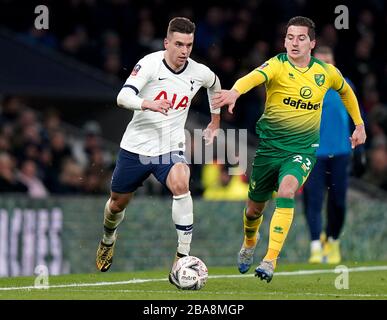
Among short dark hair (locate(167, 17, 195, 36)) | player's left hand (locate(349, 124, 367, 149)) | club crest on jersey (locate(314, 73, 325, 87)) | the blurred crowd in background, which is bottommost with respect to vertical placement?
player's left hand (locate(349, 124, 367, 149))

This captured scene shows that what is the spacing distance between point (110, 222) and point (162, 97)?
1673 mm

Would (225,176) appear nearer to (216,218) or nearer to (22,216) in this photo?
(216,218)

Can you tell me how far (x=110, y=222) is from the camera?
521 inches

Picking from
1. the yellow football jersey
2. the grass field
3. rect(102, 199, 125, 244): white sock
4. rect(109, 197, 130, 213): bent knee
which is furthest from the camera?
rect(102, 199, 125, 244): white sock

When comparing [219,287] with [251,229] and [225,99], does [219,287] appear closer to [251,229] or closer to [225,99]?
[251,229]

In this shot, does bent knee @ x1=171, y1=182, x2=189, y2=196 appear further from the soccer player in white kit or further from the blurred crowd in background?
the blurred crowd in background

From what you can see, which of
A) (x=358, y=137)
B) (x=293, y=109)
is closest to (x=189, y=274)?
(x=293, y=109)

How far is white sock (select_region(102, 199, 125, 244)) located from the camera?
13141 mm

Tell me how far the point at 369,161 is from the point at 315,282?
9.20m

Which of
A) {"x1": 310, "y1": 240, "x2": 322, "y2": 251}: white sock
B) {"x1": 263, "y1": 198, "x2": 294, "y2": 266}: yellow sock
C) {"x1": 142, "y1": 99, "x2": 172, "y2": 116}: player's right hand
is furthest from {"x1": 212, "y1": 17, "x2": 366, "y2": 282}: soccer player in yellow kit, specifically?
{"x1": 310, "y1": 240, "x2": 322, "y2": 251}: white sock

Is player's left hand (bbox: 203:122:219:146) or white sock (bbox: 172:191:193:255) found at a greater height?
player's left hand (bbox: 203:122:219:146)

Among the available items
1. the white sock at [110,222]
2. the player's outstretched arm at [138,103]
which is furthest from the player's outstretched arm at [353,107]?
the white sock at [110,222]

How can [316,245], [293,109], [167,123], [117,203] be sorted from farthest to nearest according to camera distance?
[316,245] → [117,203] → [293,109] → [167,123]

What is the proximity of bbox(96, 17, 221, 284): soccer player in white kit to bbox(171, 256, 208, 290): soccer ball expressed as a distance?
0.34 m
